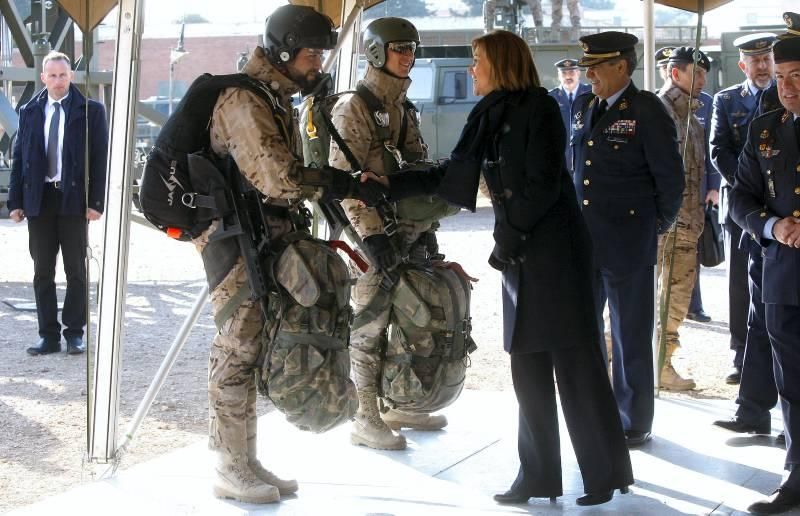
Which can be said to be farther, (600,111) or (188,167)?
(600,111)

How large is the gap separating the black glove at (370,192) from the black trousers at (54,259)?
4.37 metres

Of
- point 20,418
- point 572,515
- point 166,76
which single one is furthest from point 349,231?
point 166,76

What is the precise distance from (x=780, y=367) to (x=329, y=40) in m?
2.10

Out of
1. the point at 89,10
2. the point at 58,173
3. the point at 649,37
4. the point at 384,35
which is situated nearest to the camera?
the point at 384,35

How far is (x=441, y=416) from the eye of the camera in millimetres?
5688

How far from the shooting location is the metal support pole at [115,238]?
4680 mm

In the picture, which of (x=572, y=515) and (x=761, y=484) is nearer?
(x=572, y=515)

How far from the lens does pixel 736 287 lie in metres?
6.91

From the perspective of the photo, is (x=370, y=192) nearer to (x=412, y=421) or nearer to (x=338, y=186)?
(x=338, y=186)

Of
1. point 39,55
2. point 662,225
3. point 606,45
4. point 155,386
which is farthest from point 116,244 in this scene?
point 39,55

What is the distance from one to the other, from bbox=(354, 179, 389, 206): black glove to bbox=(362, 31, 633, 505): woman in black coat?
289 millimetres

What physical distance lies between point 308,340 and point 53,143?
15.4 feet

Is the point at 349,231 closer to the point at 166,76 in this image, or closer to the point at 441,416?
the point at 441,416

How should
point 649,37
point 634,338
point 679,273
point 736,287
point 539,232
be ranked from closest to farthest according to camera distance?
point 539,232 → point 634,338 → point 649,37 → point 736,287 → point 679,273
